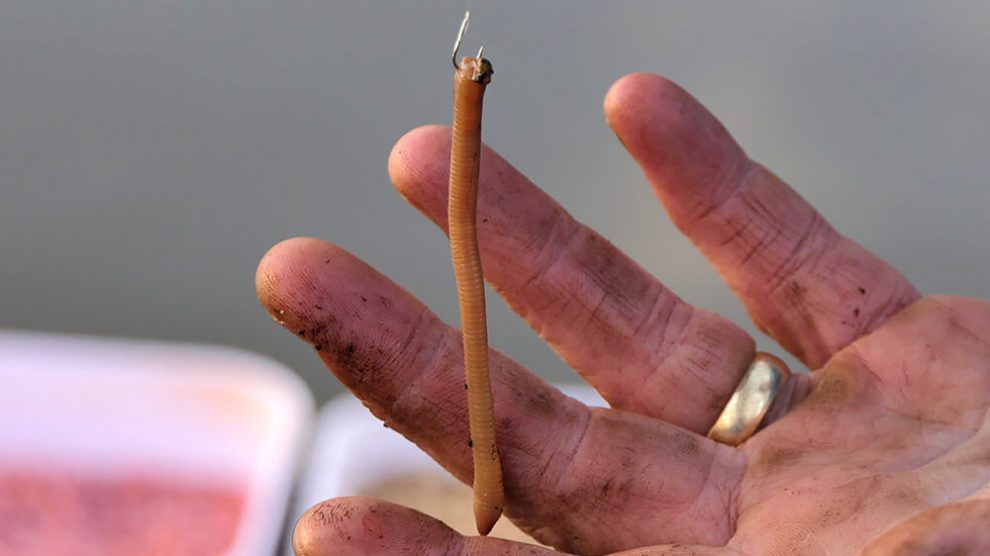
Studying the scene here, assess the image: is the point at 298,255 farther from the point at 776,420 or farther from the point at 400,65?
the point at 400,65

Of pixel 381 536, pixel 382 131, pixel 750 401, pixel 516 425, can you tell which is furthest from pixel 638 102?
pixel 382 131

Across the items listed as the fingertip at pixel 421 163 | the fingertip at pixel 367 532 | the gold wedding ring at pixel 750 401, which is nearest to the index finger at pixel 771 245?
the gold wedding ring at pixel 750 401


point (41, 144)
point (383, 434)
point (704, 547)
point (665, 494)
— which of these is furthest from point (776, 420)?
point (41, 144)

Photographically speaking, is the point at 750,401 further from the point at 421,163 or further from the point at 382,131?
the point at 382,131

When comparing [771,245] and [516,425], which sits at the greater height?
[771,245]

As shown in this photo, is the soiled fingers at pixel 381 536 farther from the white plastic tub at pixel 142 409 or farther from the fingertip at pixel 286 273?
the white plastic tub at pixel 142 409

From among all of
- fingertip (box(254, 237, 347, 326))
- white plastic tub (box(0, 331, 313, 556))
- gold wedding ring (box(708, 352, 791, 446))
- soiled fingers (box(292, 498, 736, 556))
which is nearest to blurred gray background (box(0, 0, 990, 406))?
white plastic tub (box(0, 331, 313, 556))

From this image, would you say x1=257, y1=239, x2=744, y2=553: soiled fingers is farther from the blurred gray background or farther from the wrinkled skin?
the blurred gray background

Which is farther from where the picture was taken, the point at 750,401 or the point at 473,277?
the point at 750,401

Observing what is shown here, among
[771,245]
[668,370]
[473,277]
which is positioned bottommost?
[668,370]
